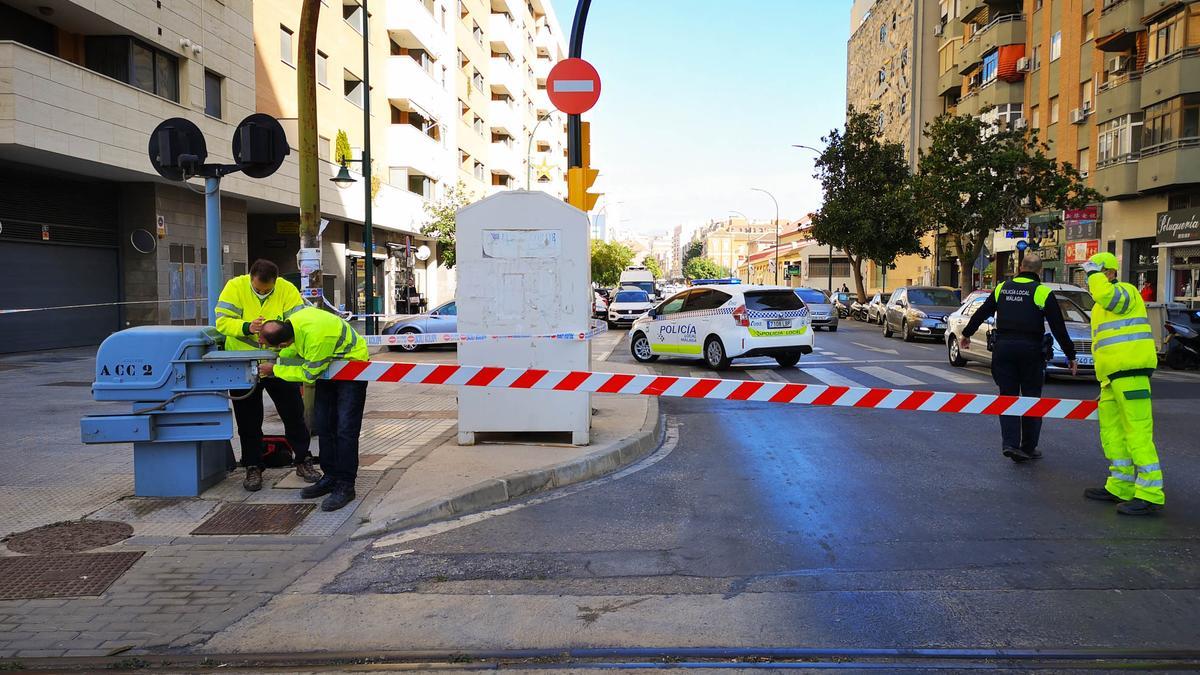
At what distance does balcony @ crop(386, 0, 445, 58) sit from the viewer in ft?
118

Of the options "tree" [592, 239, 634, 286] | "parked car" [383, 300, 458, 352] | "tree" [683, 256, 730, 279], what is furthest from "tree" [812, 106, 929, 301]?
"tree" [683, 256, 730, 279]

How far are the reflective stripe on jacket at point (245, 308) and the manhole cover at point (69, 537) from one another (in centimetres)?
148

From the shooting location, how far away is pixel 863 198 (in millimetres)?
48719

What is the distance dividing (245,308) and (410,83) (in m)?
31.7

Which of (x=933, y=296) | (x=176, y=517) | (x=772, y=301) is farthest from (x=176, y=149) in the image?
(x=933, y=296)

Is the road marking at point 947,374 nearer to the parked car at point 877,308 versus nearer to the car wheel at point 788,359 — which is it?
the car wheel at point 788,359

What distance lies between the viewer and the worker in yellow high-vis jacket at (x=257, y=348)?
6.63 meters

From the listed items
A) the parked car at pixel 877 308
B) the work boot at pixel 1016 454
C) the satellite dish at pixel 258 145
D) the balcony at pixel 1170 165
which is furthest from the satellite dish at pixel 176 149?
the parked car at pixel 877 308

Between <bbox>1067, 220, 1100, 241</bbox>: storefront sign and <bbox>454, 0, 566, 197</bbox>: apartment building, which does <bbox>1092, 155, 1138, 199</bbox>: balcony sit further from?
<bbox>454, 0, 566, 197</bbox>: apartment building

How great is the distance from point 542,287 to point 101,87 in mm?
14829

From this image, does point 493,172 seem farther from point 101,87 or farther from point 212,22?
point 101,87

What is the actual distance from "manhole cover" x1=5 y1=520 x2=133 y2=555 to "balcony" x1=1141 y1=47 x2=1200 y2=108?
3043cm

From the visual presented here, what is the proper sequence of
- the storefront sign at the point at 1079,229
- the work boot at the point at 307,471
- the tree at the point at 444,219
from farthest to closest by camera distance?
the tree at the point at 444,219 → the storefront sign at the point at 1079,229 → the work boot at the point at 307,471

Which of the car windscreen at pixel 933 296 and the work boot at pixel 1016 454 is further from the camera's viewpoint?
the car windscreen at pixel 933 296
